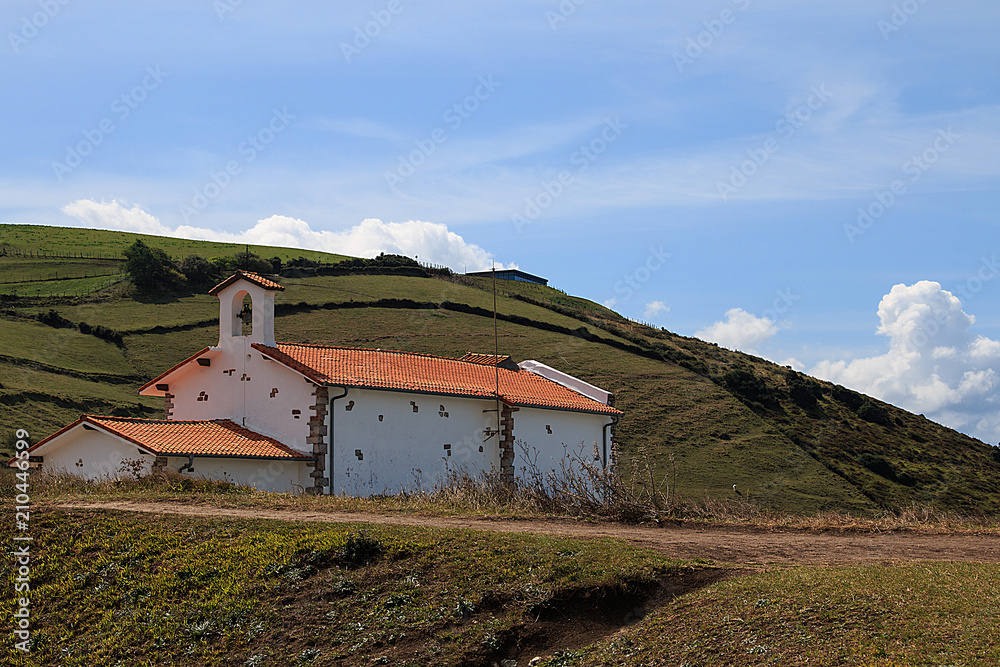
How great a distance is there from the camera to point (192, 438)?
2130 cm

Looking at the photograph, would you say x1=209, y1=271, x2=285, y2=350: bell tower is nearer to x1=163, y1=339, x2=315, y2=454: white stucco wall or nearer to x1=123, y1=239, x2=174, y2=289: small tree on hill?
x1=163, y1=339, x2=315, y2=454: white stucco wall

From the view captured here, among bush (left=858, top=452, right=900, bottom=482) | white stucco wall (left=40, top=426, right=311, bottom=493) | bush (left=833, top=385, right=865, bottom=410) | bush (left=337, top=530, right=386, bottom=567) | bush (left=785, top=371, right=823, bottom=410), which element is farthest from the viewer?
bush (left=833, top=385, right=865, bottom=410)

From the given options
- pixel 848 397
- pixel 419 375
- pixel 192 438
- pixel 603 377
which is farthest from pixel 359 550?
pixel 848 397

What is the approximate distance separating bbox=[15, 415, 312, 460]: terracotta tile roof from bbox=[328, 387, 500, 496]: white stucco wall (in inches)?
53.0

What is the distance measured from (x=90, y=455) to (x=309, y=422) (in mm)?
5408

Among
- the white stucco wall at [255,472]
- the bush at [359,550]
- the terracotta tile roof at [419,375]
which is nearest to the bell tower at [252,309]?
the terracotta tile roof at [419,375]

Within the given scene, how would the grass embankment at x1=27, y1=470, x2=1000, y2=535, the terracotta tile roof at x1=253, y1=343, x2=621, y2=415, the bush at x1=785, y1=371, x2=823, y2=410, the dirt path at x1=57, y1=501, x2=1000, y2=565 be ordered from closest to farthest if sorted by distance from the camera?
the dirt path at x1=57, y1=501, x2=1000, y2=565 → the grass embankment at x1=27, y1=470, x2=1000, y2=535 → the terracotta tile roof at x1=253, y1=343, x2=621, y2=415 → the bush at x1=785, y1=371, x2=823, y2=410


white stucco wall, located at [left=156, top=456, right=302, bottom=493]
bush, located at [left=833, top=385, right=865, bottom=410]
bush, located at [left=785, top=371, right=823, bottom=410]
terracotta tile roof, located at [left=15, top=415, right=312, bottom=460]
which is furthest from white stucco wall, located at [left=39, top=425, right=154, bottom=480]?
bush, located at [left=833, top=385, right=865, bottom=410]

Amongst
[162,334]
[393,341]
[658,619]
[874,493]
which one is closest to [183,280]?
[162,334]

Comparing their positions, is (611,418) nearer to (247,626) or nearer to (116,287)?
(247,626)

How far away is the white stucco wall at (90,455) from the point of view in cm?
2028

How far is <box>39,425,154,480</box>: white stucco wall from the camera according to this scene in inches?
798

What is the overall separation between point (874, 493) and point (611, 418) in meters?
20.3

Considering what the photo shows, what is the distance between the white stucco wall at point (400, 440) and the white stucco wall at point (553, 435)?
1.16m
